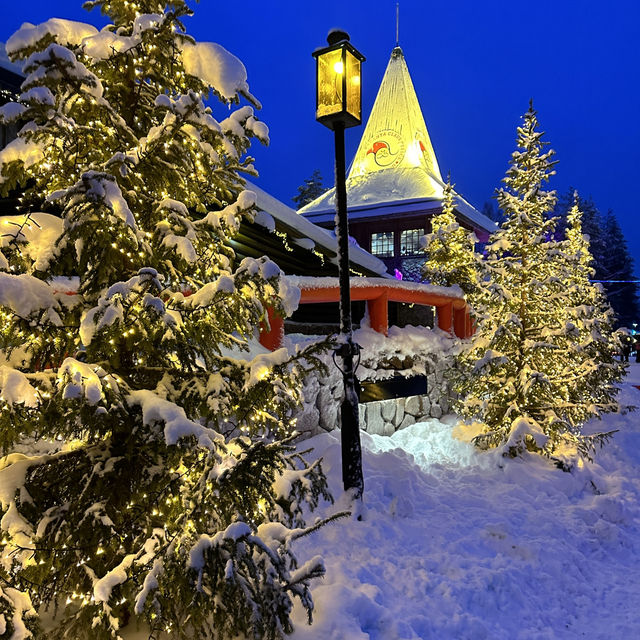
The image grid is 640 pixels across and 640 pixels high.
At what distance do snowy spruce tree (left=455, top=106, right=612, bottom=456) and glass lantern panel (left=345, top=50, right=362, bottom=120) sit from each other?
3.66m

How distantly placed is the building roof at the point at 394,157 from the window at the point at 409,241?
2.44m

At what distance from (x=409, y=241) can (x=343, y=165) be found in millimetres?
20136

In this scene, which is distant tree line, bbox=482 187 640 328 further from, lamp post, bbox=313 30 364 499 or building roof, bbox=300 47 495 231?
lamp post, bbox=313 30 364 499

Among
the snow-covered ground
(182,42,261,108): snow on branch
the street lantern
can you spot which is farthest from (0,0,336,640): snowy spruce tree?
the street lantern

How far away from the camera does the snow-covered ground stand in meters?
3.95

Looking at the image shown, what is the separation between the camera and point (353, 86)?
20.5ft

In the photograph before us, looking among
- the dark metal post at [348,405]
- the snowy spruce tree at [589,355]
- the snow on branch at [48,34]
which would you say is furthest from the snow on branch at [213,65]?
the snowy spruce tree at [589,355]

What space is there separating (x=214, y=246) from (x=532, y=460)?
6595 mm

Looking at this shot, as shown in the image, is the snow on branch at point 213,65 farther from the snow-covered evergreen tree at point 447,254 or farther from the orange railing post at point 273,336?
the snow-covered evergreen tree at point 447,254

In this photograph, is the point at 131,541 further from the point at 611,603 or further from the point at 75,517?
the point at 611,603

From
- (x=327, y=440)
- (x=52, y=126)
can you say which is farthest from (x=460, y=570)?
(x=52, y=126)

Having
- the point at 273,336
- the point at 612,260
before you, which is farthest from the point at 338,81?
the point at 612,260

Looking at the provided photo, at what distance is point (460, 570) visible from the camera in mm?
4738

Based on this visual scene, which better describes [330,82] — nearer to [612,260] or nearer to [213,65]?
[213,65]
